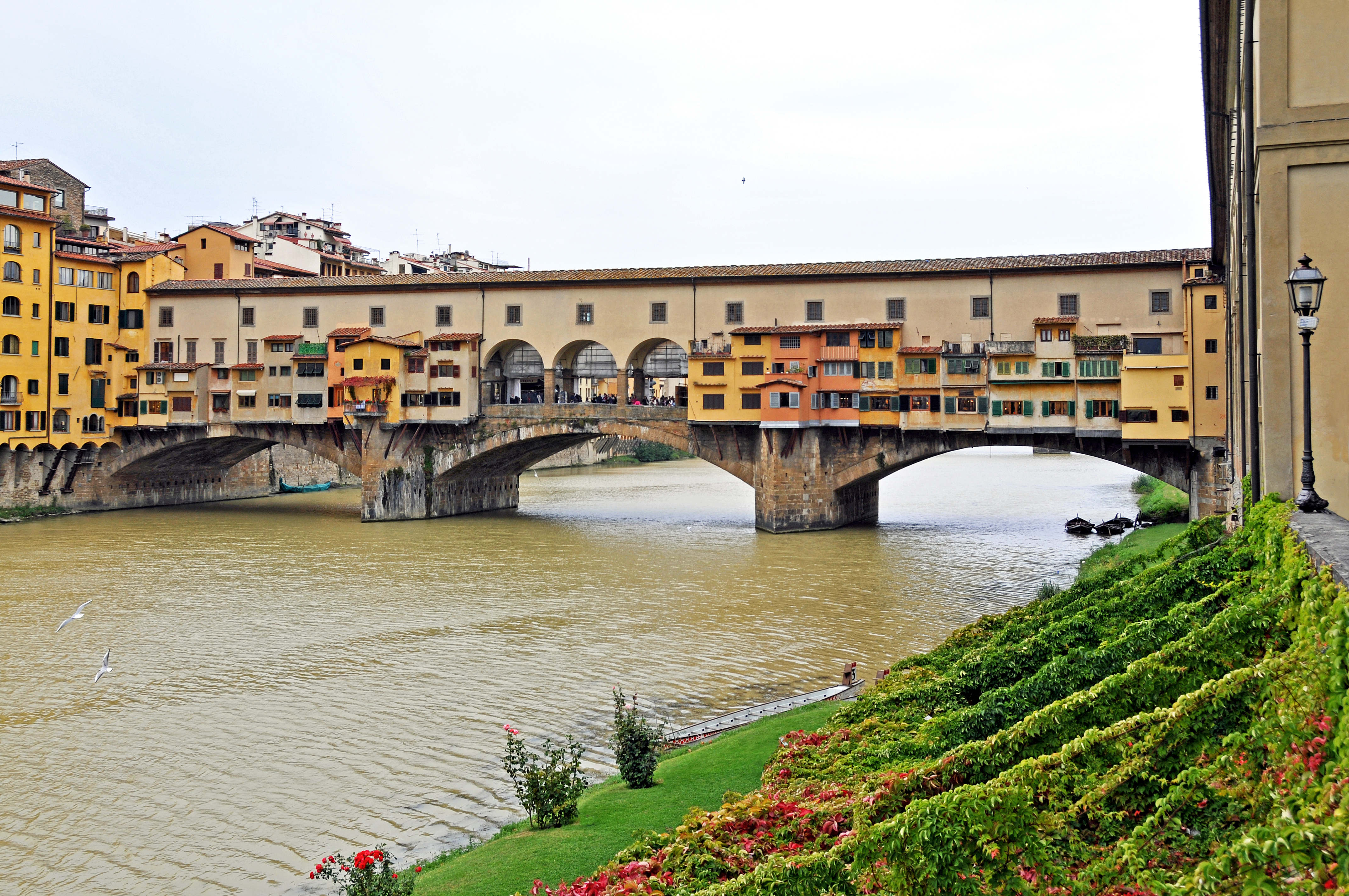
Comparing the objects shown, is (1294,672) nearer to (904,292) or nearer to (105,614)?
(105,614)

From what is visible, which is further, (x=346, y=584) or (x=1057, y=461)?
(x=1057, y=461)

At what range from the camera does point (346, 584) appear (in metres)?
30.7

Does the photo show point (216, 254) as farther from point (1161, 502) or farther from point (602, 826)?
point (602, 826)

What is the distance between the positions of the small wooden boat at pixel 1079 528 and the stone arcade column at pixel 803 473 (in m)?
8.34

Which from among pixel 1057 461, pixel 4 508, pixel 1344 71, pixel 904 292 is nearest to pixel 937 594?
pixel 904 292

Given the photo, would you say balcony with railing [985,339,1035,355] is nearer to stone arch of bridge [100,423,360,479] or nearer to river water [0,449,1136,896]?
river water [0,449,1136,896]

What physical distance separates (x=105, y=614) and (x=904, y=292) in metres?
28.5

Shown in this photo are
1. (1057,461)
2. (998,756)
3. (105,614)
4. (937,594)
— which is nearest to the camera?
(998,756)

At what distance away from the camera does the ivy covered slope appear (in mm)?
5230

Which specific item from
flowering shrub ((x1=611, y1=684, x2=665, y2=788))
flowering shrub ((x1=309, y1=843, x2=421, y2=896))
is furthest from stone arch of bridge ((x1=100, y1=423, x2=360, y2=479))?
flowering shrub ((x1=309, y1=843, x2=421, y2=896))

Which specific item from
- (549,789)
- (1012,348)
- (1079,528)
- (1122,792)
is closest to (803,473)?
(1012,348)

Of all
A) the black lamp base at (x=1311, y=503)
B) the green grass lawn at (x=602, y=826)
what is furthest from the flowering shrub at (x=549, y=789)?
the black lamp base at (x=1311, y=503)

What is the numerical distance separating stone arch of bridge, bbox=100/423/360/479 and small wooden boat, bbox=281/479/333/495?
272 inches

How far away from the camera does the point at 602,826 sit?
1117 cm
